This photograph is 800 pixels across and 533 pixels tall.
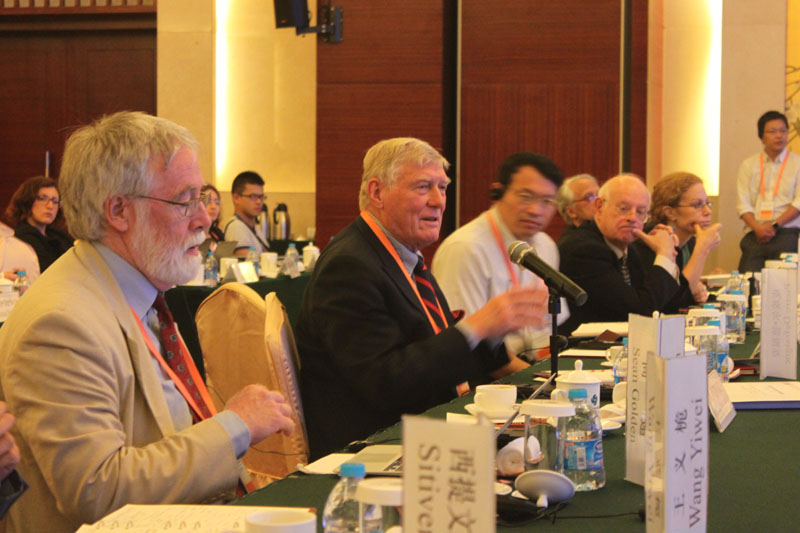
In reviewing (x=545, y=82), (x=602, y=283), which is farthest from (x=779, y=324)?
(x=545, y=82)

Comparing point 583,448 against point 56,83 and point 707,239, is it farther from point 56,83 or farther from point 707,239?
point 56,83

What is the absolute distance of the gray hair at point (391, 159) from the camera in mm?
2734

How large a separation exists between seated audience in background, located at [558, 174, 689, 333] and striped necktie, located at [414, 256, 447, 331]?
4.20 ft

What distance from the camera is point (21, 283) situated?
426 centimetres

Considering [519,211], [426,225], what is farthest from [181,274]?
[519,211]

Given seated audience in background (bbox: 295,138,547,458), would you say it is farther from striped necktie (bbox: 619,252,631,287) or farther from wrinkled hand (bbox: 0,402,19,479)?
striped necktie (bbox: 619,252,631,287)

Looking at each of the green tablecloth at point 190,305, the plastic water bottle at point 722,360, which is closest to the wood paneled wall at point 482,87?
the green tablecloth at point 190,305

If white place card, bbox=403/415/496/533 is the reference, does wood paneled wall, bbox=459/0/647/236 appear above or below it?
above

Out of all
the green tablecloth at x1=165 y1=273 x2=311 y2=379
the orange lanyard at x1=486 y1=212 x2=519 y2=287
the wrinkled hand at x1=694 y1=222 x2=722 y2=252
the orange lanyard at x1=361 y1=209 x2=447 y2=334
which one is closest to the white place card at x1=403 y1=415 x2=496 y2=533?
the orange lanyard at x1=361 y1=209 x2=447 y2=334

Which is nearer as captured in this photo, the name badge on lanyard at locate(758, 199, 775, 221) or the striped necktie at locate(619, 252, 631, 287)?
the striped necktie at locate(619, 252, 631, 287)

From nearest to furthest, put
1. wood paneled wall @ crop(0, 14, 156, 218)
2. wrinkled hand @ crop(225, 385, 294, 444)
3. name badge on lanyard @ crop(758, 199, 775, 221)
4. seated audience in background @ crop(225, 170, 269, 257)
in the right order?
1. wrinkled hand @ crop(225, 385, 294, 444)
2. seated audience in background @ crop(225, 170, 269, 257)
3. name badge on lanyard @ crop(758, 199, 775, 221)
4. wood paneled wall @ crop(0, 14, 156, 218)

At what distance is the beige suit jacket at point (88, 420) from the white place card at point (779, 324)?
153cm

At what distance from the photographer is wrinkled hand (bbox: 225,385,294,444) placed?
169 cm

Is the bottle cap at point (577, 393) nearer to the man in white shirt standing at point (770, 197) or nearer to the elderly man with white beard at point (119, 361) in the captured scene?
the elderly man with white beard at point (119, 361)
